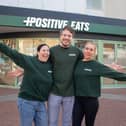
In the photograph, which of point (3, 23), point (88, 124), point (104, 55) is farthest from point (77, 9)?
point (88, 124)

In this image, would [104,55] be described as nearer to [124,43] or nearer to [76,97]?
[124,43]

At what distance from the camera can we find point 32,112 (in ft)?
17.1

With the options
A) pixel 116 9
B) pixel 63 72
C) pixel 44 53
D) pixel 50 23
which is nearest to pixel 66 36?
pixel 44 53

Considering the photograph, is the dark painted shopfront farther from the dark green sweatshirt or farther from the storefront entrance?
the dark green sweatshirt

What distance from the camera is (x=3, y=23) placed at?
19297 mm

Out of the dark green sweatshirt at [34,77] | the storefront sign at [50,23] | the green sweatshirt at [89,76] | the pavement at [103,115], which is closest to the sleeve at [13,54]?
the dark green sweatshirt at [34,77]

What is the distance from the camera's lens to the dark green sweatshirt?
5098 millimetres

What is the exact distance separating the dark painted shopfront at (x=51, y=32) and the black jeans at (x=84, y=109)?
14191 millimetres

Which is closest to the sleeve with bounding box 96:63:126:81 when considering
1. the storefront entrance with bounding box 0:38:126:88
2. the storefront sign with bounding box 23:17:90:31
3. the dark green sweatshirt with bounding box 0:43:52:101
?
the dark green sweatshirt with bounding box 0:43:52:101

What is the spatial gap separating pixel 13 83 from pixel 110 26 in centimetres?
628

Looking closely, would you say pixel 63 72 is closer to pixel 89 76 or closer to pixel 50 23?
pixel 89 76

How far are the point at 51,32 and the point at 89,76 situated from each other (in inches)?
637

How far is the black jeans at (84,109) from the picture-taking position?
5.42 meters

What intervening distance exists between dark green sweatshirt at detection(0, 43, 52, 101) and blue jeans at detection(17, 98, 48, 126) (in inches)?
2.9
